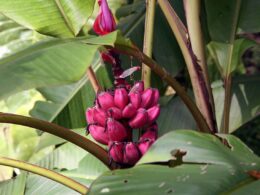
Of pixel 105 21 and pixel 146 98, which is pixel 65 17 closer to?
pixel 105 21

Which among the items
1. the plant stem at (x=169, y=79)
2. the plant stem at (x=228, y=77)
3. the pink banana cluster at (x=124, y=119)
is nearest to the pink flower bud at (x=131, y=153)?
the pink banana cluster at (x=124, y=119)

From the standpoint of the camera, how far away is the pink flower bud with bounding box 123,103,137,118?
32.5 inches

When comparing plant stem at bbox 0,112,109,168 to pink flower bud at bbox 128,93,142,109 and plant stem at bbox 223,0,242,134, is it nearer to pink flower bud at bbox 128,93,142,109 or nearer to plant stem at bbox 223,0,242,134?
pink flower bud at bbox 128,93,142,109

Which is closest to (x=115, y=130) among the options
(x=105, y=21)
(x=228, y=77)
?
(x=105, y=21)

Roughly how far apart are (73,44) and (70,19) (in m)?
0.18

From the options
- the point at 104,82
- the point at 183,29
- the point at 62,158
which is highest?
the point at 183,29

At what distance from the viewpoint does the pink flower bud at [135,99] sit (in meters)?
0.83

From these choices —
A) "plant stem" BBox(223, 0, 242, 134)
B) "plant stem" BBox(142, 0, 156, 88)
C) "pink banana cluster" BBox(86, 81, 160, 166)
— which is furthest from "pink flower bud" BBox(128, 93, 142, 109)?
"plant stem" BBox(223, 0, 242, 134)

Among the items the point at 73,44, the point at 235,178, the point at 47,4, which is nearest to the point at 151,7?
the point at 47,4

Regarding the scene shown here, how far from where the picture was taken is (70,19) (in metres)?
0.88

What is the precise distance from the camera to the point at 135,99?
0.83 metres

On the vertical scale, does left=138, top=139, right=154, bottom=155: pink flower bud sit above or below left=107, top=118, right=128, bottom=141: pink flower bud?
below

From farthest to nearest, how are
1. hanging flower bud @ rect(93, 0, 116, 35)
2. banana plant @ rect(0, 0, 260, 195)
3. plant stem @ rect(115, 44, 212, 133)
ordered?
1. hanging flower bud @ rect(93, 0, 116, 35)
2. plant stem @ rect(115, 44, 212, 133)
3. banana plant @ rect(0, 0, 260, 195)

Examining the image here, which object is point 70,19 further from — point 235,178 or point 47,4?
point 235,178
